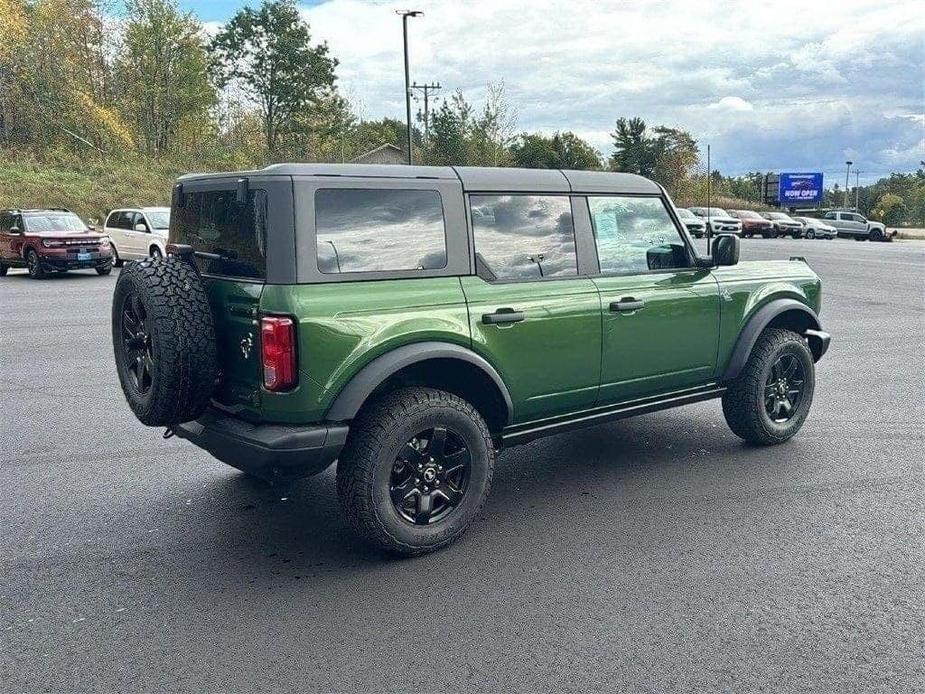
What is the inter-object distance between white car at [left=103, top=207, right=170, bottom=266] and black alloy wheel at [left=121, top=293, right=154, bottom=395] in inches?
672

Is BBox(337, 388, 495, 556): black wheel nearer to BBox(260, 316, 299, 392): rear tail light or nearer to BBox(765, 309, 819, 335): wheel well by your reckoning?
BBox(260, 316, 299, 392): rear tail light

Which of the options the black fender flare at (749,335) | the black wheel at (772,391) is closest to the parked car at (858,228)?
the black wheel at (772,391)

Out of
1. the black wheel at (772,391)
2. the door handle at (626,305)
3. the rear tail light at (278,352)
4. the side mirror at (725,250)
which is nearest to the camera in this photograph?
the rear tail light at (278,352)

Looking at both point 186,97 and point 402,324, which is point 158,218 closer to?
point 402,324

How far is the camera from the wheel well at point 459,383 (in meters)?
4.00

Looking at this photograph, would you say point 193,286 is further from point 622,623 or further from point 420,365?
point 622,623

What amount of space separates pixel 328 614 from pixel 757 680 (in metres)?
1.71

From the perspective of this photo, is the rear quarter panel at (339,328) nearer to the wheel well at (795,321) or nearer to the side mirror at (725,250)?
the side mirror at (725,250)

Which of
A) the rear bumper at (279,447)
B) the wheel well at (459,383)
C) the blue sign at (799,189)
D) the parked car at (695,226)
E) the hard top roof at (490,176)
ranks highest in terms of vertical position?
the blue sign at (799,189)

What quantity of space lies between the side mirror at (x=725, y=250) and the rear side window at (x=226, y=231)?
2.92 metres

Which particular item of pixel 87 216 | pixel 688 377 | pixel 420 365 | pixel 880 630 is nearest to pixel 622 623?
pixel 880 630

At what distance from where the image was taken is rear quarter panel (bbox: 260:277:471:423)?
3.56m

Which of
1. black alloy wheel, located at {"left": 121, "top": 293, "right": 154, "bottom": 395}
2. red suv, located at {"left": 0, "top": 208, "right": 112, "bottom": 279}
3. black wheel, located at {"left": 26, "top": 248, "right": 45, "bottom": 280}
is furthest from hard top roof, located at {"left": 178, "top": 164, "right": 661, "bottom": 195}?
black wheel, located at {"left": 26, "top": 248, "right": 45, "bottom": 280}

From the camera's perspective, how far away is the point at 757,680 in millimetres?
2896
